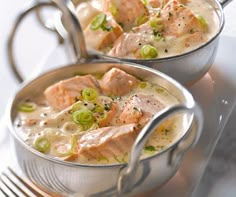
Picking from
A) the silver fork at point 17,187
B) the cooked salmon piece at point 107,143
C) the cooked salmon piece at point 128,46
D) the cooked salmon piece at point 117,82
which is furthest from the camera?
the cooked salmon piece at point 128,46

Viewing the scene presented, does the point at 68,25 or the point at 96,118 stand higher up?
the point at 68,25

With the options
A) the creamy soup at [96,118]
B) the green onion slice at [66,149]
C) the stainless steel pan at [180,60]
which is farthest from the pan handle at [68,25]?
the green onion slice at [66,149]

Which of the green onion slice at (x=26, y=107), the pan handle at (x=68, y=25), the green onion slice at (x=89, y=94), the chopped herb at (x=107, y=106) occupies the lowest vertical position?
the chopped herb at (x=107, y=106)

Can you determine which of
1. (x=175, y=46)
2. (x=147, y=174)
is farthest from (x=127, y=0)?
(x=147, y=174)

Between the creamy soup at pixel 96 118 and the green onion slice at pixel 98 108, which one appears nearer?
the creamy soup at pixel 96 118

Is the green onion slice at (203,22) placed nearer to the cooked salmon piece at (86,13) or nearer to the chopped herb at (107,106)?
the cooked salmon piece at (86,13)

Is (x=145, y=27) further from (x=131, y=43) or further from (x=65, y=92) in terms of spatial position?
(x=65, y=92)

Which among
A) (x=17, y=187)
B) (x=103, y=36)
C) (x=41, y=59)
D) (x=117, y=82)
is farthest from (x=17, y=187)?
(x=41, y=59)

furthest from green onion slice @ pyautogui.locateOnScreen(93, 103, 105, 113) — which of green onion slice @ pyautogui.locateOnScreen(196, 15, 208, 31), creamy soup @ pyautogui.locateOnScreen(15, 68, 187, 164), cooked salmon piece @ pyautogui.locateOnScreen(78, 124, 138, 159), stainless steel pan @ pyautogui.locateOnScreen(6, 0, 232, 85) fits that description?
green onion slice @ pyautogui.locateOnScreen(196, 15, 208, 31)

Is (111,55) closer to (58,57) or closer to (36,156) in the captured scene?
(58,57)
